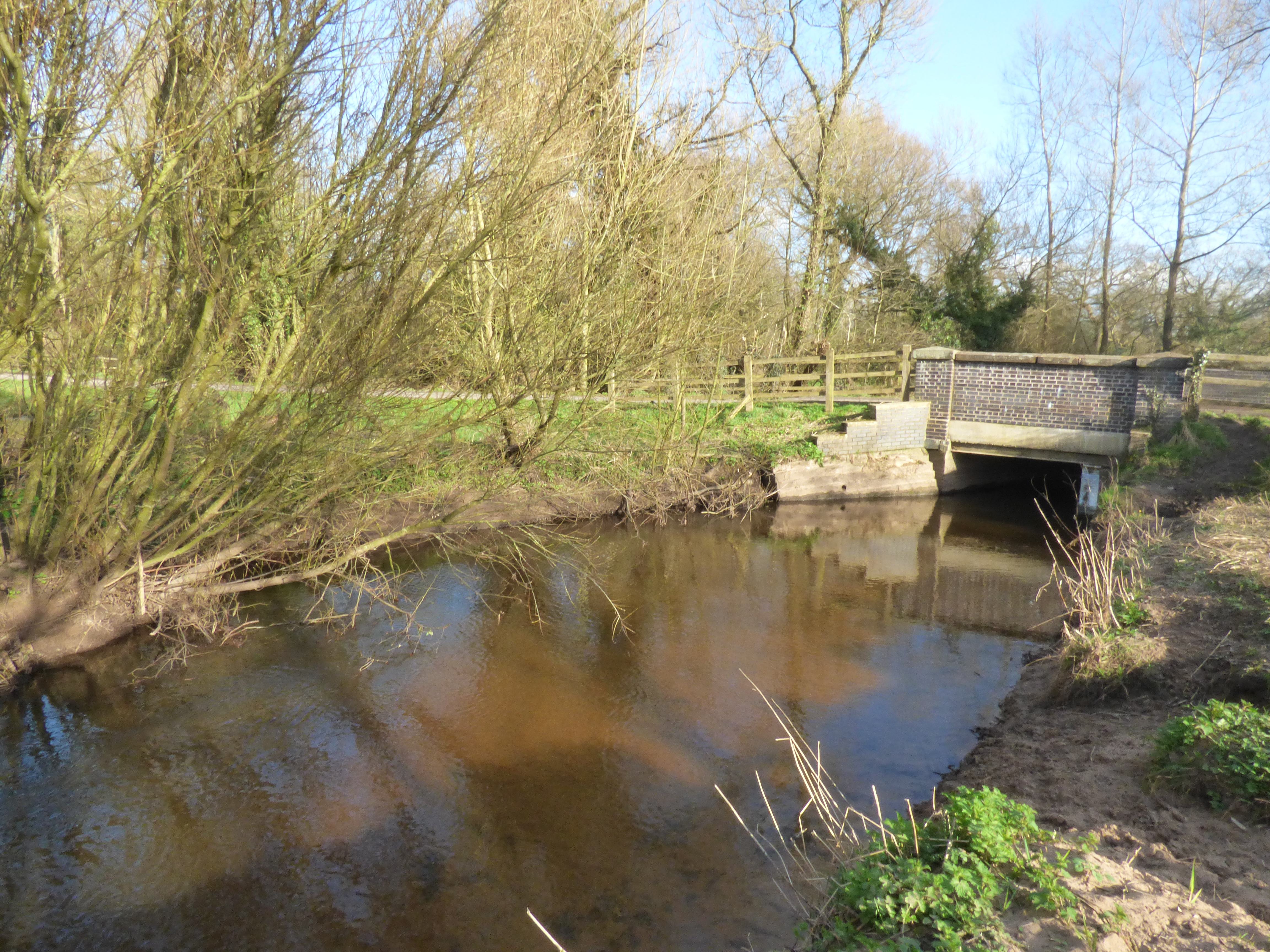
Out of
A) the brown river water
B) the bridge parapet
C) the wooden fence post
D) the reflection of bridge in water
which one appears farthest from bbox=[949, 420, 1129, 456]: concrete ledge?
the brown river water

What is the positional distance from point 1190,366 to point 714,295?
8255 millimetres

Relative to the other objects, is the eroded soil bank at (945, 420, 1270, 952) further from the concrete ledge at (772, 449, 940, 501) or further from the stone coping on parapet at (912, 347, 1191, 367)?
the concrete ledge at (772, 449, 940, 501)

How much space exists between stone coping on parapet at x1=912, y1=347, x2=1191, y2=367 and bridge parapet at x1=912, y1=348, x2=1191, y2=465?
2 cm

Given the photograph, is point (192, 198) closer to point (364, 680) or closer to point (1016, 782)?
point (364, 680)

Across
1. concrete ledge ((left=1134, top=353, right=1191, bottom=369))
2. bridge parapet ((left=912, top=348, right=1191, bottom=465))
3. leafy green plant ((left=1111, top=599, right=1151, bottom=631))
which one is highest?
concrete ledge ((left=1134, top=353, right=1191, bottom=369))

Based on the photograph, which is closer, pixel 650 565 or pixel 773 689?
pixel 773 689

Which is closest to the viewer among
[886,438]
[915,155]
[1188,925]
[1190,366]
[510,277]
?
[1188,925]

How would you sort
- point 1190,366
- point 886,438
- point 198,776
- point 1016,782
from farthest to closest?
point 886,438 → point 1190,366 → point 198,776 → point 1016,782

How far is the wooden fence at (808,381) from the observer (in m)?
16.3

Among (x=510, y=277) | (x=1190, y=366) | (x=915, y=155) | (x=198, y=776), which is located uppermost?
(x=915, y=155)

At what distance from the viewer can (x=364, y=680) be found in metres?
7.62

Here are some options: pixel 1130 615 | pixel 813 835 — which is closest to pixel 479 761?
pixel 813 835

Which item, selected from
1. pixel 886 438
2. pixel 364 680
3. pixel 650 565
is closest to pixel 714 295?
pixel 650 565

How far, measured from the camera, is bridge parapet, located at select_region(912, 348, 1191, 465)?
555 inches
